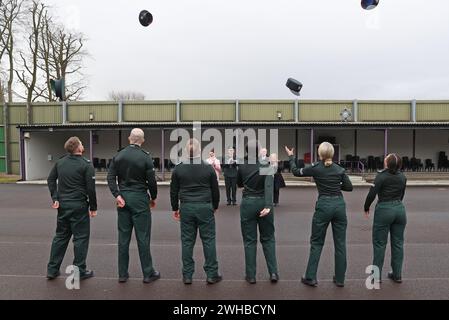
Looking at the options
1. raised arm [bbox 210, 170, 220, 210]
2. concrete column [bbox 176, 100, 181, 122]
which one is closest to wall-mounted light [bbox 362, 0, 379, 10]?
raised arm [bbox 210, 170, 220, 210]

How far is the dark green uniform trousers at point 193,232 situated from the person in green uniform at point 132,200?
0.47 metres

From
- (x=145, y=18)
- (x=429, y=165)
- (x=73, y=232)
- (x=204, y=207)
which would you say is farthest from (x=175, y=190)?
(x=429, y=165)

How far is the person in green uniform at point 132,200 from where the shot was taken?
191 inches

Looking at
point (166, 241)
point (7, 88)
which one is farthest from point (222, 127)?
point (7, 88)

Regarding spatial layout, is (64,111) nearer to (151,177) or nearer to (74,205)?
(74,205)

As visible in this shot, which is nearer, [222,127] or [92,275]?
[92,275]

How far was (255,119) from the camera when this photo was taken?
26703 millimetres

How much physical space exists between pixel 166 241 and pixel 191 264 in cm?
252

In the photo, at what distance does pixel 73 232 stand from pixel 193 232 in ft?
5.09

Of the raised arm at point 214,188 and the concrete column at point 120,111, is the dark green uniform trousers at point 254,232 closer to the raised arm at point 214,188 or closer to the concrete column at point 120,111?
the raised arm at point 214,188

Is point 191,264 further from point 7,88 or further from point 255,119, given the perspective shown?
point 7,88

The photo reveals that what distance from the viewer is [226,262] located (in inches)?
227
